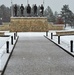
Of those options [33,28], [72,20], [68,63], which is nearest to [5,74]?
[68,63]

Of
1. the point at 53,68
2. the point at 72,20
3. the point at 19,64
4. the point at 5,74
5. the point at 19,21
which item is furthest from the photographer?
the point at 72,20

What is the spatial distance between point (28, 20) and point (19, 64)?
Answer: 41.2 metres

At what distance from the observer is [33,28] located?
53.8 m

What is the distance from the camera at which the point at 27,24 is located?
53.5 m

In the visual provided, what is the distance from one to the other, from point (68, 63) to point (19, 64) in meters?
2.22

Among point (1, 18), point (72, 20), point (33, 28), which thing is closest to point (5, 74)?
point (33, 28)

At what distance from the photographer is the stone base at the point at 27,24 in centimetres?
5347

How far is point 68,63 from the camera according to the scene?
12977 millimetres

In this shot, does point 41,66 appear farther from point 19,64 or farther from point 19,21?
point 19,21

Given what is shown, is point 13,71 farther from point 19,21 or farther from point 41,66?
point 19,21

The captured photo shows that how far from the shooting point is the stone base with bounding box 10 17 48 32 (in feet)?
175

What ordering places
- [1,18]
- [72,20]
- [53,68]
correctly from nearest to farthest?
1. [53,68]
2. [72,20]
3. [1,18]

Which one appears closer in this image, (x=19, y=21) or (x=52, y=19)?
(x=19, y=21)

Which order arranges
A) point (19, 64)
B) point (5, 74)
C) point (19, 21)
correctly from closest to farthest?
point (5, 74), point (19, 64), point (19, 21)
